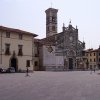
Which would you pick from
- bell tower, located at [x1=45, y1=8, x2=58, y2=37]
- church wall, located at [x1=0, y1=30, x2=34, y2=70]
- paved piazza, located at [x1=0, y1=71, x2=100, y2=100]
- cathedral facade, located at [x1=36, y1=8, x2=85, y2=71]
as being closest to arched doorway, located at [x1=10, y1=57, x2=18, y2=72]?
church wall, located at [x1=0, y1=30, x2=34, y2=70]

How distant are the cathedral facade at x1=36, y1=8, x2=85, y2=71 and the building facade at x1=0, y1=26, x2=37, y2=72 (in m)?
13.6

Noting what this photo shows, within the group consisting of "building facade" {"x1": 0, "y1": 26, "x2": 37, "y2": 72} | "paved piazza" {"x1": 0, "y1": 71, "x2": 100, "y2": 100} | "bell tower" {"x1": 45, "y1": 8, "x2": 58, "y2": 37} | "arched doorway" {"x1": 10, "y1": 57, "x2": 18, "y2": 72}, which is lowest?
"paved piazza" {"x1": 0, "y1": 71, "x2": 100, "y2": 100}

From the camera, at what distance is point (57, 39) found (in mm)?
81625

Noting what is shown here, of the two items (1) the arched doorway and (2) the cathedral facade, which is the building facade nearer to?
(1) the arched doorway

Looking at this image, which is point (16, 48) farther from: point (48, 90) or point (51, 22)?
point (48, 90)

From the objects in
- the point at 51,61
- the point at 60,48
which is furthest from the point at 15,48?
the point at 60,48

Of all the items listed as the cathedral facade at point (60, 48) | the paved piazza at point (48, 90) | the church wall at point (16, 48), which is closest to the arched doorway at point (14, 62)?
the church wall at point (16, 48)

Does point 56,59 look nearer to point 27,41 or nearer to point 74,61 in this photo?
point 74,61

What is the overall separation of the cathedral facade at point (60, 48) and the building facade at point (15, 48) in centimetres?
1359

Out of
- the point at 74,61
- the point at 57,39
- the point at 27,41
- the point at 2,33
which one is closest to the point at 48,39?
the point at 57,39

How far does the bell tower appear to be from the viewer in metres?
90.5

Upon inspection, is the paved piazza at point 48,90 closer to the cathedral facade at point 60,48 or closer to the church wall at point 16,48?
the church wall at point 16,48

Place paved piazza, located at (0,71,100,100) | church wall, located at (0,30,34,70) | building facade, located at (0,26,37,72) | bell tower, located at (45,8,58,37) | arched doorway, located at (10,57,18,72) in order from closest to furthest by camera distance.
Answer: paved piazza, located at (0,71,100,100) < building facade, located at (0,26,37,72) < church wall, located at (0,30,34,70) < arched doorway, located at (10,57,18,72) < bell tower, located at (45,8,58,37)

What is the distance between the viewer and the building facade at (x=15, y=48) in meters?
52.6
